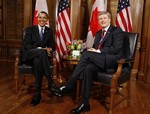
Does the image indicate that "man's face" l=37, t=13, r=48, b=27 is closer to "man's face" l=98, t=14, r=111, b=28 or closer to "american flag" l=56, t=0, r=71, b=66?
"man's face" l=98, t=14, r=111, b=28

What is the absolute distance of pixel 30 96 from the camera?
2928mm

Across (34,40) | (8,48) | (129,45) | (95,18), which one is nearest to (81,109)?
(129,45)

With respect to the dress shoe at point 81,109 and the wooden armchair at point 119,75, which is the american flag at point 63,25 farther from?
the dress shoe at point 81,109

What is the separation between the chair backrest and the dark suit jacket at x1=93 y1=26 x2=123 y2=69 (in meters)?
0.20

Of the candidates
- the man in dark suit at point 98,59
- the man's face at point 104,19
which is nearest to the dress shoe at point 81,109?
the man in dark suit at point 98,59

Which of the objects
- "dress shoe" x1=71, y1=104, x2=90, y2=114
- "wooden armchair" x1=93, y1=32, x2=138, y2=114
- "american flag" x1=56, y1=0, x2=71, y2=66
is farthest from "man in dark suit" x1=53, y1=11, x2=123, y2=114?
"american flag" x1=56, y1=0, x2=71, y2=66

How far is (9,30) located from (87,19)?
2.00 m

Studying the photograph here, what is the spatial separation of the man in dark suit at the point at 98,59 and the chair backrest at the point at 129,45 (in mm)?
221

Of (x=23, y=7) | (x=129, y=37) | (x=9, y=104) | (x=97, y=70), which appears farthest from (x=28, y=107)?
(x=23, y=7)

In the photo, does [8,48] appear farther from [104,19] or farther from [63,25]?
[104,19]

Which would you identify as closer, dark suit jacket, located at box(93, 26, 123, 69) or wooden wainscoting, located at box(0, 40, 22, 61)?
dark suit jacket, located at box(93, 26, 123, 69)

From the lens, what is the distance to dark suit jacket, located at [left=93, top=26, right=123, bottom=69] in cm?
253

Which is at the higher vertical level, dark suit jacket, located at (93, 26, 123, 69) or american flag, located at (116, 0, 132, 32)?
american flag, located at (116, 0, 132, 32)

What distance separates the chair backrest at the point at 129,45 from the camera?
276 centimetres
